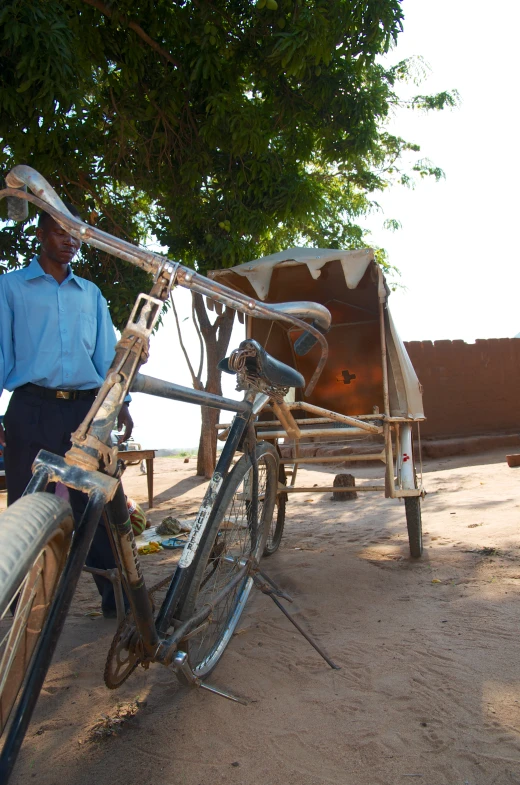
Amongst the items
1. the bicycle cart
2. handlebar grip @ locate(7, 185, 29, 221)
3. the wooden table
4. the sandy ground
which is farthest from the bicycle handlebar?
the wooden table

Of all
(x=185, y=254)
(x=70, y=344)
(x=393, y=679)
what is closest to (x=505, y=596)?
(x=393, y=679)

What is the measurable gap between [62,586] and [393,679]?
5.15 feet

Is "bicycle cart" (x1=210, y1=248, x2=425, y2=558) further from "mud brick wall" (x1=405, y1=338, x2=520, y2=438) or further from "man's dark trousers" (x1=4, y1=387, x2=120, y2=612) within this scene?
"mud brick wall" (x1=405, y1=338, x2=520, y2=438)

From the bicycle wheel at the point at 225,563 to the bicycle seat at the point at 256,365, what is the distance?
14.1 inches

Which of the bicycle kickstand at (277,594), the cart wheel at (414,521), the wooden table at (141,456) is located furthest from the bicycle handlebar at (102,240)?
the wooden table at (141,456)

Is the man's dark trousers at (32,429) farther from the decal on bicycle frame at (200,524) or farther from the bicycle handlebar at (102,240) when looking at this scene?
the bicycle handlebar at (102,240)

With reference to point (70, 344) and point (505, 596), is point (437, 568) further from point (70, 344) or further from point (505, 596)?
point (70, 344)

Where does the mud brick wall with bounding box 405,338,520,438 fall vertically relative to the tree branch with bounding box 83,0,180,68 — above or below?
below

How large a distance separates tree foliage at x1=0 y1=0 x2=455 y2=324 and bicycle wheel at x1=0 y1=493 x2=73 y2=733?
3833 millimetres

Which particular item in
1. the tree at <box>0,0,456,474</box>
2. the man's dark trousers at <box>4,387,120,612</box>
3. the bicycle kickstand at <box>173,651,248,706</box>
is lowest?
the bicycle kickstand at <box>173,651,248,706</box>

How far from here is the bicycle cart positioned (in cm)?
365

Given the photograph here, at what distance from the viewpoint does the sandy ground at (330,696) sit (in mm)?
1703

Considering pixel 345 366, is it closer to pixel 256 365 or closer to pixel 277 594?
pixel 277 594

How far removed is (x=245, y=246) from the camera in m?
6.63
